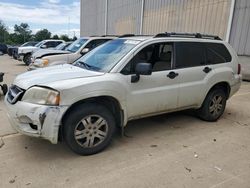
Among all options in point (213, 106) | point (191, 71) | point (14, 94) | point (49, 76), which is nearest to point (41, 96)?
point (49, 76)

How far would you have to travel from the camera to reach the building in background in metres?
11.0

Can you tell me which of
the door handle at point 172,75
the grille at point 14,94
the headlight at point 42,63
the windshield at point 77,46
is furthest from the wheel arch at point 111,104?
the windshield at point 77,46

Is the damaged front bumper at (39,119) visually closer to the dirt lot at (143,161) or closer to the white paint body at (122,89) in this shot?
the white paint body at (122,89)

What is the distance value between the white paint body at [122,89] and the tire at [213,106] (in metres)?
0.19

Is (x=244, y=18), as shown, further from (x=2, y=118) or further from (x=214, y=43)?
(x=2, y=118)

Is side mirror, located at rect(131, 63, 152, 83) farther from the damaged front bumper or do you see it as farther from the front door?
the damaged front bumper

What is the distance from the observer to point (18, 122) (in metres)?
3.14

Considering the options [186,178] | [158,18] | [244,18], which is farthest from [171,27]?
[186,178]

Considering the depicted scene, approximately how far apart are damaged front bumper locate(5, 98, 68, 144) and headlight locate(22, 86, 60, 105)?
2.4 inches

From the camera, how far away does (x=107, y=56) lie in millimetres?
3928

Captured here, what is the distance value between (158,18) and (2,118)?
1357 cm

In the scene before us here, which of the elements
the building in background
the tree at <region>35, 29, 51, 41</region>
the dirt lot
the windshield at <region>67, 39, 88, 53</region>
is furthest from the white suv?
the tree at <region>35, 29, 51, 41</region>

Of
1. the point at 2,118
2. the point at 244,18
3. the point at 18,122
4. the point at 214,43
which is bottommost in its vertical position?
the point at 2,118

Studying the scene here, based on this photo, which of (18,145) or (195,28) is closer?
(18,145)
